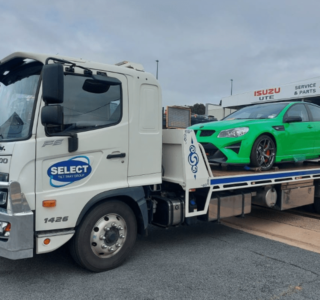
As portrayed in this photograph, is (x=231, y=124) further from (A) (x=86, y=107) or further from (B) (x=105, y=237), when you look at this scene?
(B) (x=105, y=237)

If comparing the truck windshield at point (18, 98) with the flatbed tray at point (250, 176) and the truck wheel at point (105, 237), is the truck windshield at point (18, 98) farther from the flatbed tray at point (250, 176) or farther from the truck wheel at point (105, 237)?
the flatbed tray at point (250, 176)

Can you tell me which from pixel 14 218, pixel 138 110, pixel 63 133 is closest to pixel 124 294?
pixel 14 218

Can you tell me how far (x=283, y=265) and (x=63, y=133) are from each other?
128 inches

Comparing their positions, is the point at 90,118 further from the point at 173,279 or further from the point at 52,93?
the point at 173,279

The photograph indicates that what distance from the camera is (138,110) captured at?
4418mm

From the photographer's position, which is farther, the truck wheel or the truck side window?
the truck wheel

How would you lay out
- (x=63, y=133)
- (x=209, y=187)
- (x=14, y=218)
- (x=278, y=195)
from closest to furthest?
(x=14, y=218), (x=63, y=133), (x=209, y=187), (x=278, y=195)

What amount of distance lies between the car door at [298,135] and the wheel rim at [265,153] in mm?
343

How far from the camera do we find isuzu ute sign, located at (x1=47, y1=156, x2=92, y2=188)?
3746 millimetres

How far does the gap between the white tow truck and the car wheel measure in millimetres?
1124

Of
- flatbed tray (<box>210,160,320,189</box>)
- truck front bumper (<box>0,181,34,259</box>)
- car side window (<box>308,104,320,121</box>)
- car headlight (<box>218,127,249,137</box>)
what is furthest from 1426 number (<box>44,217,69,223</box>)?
car side window (<box>308,104,320,121</box>)

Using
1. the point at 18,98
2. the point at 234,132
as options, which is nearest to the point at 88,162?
the point at 18,98

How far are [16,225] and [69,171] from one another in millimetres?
779

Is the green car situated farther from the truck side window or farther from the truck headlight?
the truck headlight
